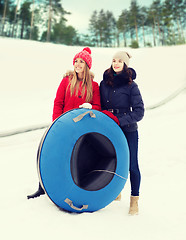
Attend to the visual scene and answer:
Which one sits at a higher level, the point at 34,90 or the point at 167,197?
the point at 34,90

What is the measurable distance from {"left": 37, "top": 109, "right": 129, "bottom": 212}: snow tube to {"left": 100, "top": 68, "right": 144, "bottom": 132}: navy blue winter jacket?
17 centimetres

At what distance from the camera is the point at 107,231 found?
1634mm

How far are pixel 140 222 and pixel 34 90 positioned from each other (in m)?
6.41

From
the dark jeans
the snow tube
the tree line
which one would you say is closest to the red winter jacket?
the snow tube

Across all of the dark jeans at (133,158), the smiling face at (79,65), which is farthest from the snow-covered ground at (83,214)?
the smiling face at (79,65)

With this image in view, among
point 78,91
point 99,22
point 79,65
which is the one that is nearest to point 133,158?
point 78,91

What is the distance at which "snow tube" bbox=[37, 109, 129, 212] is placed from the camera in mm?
1678

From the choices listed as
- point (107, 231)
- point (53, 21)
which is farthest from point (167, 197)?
point (53, 21)

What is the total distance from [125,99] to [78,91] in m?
0.40

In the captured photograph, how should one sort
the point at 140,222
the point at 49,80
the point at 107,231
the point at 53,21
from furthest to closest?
1. the point at 53,21
2. the point at 49,80
3. the point at 140,222
4. the point at 107,231

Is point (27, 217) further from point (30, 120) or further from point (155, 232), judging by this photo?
point (30, 120)

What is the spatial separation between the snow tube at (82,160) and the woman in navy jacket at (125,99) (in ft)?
0.53

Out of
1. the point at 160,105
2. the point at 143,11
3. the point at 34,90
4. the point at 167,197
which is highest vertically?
the point at 143,11

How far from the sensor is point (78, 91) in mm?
2037
